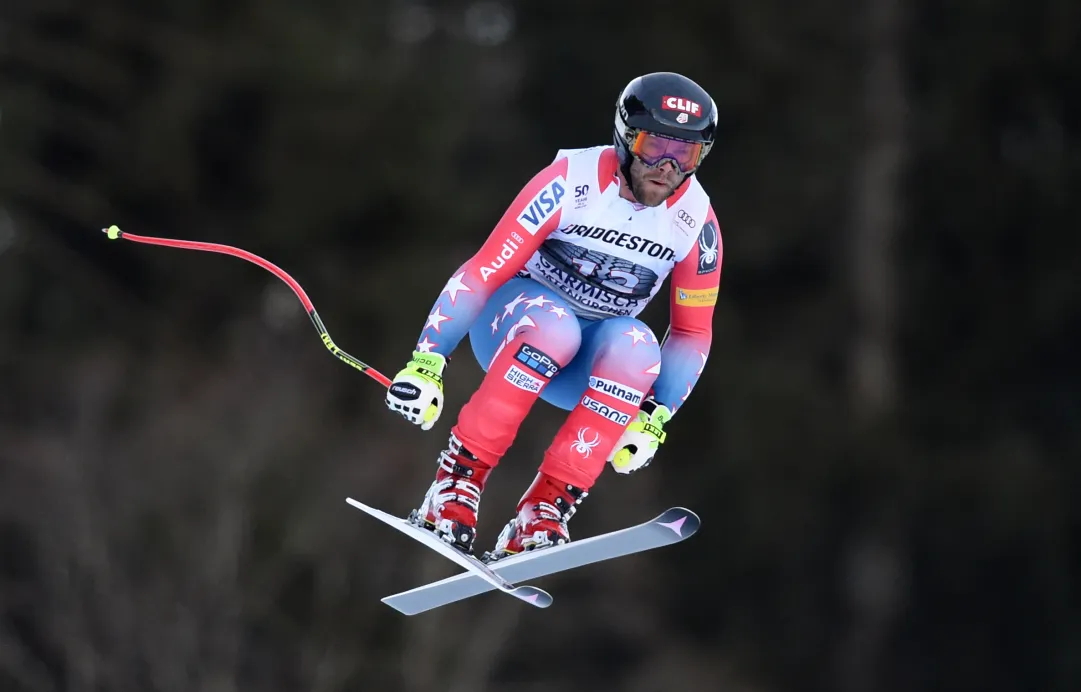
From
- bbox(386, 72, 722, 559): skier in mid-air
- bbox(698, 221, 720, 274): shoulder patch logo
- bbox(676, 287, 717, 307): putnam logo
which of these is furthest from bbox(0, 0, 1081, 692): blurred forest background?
bbox(698, 221, 720, 274): shoulder patch logo

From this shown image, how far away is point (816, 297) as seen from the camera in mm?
31672

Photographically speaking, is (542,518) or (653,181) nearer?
(653,181)

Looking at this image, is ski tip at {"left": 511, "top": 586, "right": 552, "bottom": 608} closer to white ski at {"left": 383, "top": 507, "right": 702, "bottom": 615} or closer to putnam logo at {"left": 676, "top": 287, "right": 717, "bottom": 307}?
white ski at {"left": 383, "top": 507, "right": 702, "bottom": 615}

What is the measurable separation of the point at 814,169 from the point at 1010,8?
378 centimetres

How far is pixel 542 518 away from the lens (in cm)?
966

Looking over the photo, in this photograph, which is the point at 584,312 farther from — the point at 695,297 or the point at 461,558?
the point at 461,558

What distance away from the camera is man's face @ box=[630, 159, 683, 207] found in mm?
9141

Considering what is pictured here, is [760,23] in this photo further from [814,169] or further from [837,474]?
[837,474]

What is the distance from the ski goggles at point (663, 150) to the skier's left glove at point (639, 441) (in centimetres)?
126

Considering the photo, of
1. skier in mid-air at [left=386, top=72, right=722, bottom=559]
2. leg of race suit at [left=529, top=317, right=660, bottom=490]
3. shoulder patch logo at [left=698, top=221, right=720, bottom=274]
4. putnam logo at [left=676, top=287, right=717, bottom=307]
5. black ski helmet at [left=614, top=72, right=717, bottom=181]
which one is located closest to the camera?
black ski helmet at [left=614, top=72, right=717, bottom=181]

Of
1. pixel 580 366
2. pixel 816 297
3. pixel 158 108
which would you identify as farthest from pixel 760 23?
pixel 580 366

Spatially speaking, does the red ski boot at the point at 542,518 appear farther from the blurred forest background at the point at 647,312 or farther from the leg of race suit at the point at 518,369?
the blurred forest background at the point at 647,312

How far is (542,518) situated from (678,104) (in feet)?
6.90

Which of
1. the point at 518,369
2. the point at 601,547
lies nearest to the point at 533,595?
the point at 601,547
